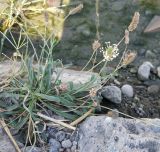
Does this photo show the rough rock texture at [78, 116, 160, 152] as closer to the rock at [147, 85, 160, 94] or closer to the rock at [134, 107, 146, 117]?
the rock at [134, 107, 146, 117]

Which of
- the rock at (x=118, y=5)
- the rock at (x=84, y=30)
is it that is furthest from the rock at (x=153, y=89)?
the rock at (x=118, y=5)

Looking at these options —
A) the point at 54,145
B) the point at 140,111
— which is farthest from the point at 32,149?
the point at 140,111

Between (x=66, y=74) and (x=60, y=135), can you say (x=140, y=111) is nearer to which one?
(x=66, y=74)

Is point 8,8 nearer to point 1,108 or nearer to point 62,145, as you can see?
point 1,108

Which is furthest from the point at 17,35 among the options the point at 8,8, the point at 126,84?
the point at 126,84

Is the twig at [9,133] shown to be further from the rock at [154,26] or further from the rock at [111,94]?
the rock at [154,26]
